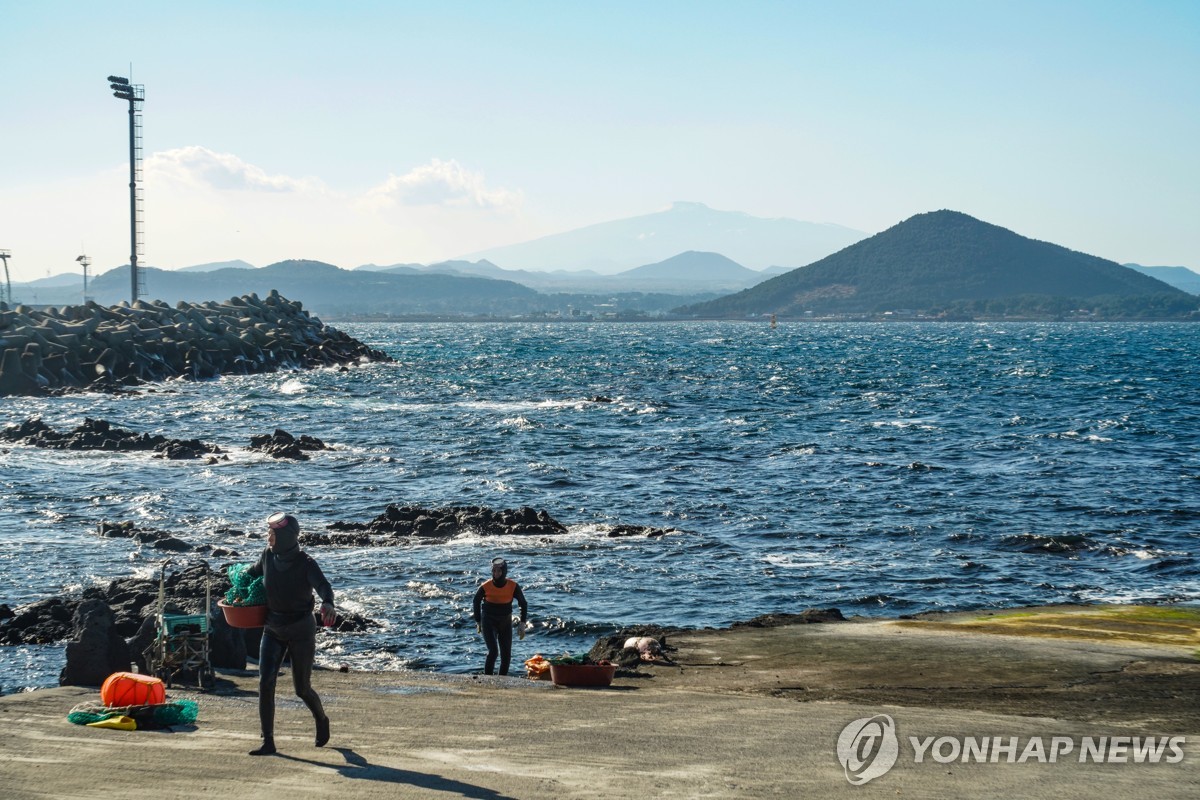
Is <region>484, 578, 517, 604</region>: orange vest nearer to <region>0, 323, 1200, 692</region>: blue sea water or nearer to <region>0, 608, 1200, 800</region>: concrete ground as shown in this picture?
<region>0, 608, 1200, 800</region>: concrete ground

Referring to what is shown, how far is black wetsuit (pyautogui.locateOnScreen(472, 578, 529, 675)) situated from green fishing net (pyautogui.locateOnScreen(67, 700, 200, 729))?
17.5ft

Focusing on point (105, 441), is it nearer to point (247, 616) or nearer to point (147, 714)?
point (147, 714)

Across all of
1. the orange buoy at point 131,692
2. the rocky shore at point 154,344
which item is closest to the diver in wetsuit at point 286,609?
the orange buoy at point 131,692

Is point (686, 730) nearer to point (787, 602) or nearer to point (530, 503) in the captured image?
point (787, 602)

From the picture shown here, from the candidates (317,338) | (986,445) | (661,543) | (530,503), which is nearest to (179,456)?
(530,503)

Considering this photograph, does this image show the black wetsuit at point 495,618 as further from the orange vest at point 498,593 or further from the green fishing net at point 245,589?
the green fishing net at point 245,589

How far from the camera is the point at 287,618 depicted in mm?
11086

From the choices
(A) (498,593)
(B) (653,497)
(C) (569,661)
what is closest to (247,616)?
(C) (569,661)

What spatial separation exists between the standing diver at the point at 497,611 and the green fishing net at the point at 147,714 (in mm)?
5284

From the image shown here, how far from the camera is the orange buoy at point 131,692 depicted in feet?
40.5

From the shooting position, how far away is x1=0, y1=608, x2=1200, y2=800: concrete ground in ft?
33.6

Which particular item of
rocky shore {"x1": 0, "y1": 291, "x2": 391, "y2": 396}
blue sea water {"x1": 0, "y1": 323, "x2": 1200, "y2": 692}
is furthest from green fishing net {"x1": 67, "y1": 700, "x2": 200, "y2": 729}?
rocky shore {"x1": 0, "y1": 291, "x2": 391, "y2": 396}

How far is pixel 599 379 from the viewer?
85125 millimetres

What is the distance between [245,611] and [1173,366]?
100 m
